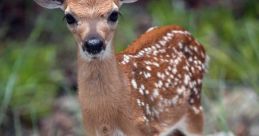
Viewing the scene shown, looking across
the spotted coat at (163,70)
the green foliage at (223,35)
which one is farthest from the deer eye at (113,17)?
the green foliage at (223,35)

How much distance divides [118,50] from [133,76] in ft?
12.4

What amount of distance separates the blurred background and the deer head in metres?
2.46

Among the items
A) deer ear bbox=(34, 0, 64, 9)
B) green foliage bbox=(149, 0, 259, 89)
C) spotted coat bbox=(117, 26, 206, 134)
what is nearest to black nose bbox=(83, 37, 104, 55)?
deer ear bbox=(34, 0, 64, 9)

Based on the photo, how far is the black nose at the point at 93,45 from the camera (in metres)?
6.43

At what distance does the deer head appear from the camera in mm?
6488

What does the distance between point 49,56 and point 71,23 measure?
473 cm

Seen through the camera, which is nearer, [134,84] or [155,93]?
[134,84]

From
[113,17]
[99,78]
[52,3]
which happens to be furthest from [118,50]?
[113,17]

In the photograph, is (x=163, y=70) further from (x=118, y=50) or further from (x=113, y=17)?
(x=118, y=50)

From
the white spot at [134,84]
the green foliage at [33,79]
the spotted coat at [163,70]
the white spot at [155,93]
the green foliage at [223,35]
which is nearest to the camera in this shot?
the white spot at [134,84]

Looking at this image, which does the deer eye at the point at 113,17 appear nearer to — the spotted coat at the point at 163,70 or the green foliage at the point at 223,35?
the spotted coat at the point at 163,70

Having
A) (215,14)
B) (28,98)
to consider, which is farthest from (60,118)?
(215,14)

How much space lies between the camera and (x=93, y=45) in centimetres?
644

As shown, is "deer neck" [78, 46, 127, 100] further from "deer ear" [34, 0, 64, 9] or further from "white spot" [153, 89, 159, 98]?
"white spot" [153, 89, 159, 98]
